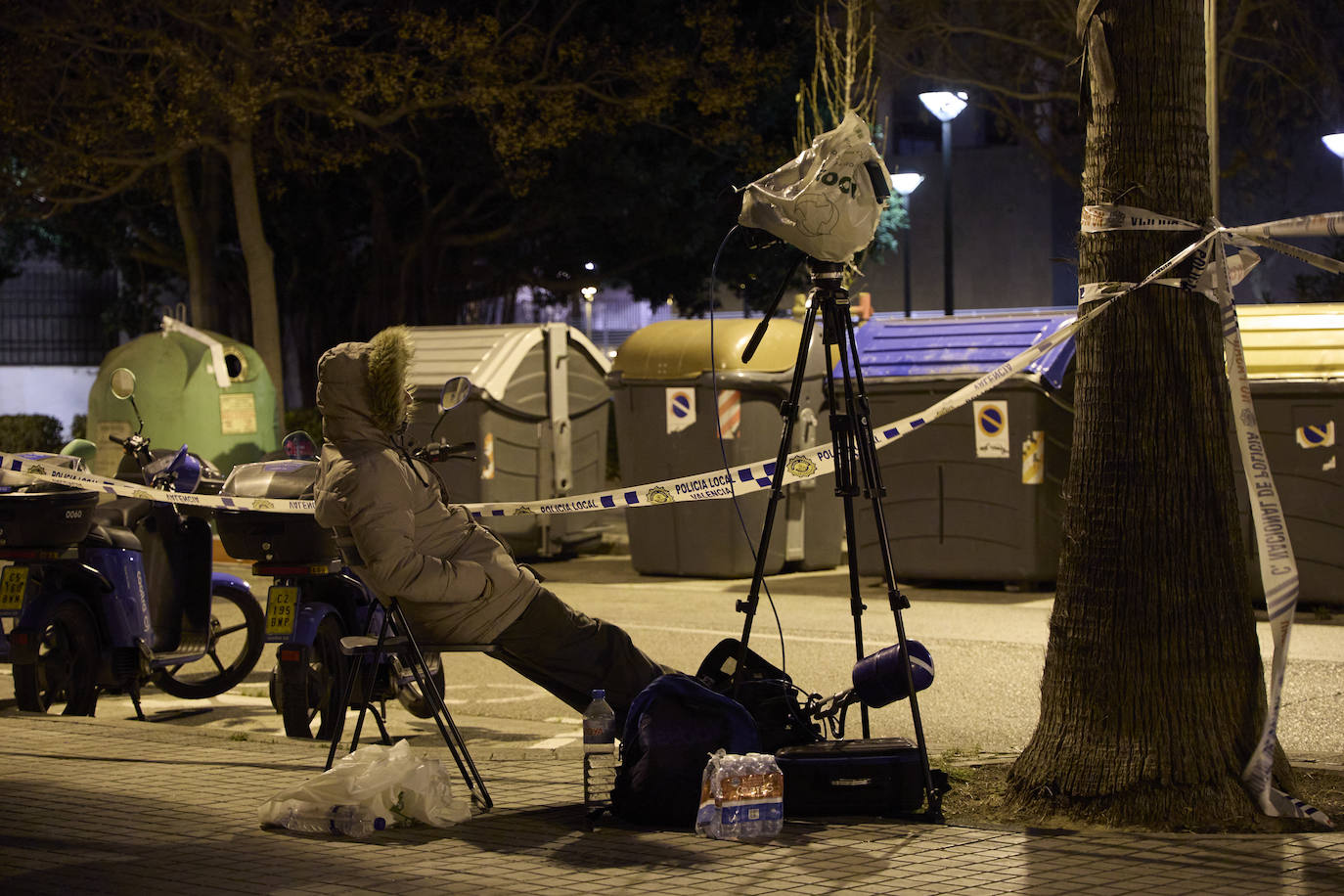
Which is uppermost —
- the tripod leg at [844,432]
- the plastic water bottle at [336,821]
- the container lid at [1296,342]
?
the container lid at [1296,342]

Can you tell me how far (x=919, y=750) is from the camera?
5.46 m

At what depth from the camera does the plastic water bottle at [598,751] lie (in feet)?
17.7

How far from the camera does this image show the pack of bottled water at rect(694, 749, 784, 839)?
5156 mm

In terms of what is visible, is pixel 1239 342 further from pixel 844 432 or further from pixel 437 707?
pixel 437 707

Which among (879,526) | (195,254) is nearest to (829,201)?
(879,526)

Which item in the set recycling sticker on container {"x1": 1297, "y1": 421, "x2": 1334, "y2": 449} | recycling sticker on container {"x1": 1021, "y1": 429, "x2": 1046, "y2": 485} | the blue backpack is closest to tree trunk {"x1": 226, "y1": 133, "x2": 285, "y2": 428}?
recycling sticker on container {"x1": 1021, "y1": 429, "x2": 1046, "y2": 485}

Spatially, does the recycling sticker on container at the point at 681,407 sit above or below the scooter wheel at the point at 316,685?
above

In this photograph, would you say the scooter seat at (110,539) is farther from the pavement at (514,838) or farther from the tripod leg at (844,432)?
the tripod leg at (844,432)

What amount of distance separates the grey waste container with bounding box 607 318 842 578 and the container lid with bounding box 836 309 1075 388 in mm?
771

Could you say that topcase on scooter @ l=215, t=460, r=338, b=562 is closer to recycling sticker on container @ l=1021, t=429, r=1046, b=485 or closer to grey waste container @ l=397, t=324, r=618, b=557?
recycling sticker on container @ l=1021, t=429, r=1046, b=485

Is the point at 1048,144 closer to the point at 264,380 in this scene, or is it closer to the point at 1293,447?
the point at 264,380

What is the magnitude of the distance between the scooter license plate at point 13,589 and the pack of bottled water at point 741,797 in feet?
13.9

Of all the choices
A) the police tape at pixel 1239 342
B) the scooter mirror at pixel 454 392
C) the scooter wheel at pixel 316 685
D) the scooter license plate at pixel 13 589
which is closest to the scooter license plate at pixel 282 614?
the scooter wheel at pixel 316 685

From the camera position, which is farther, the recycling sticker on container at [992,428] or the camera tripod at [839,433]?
the recycling sticker on container at [992,428]
